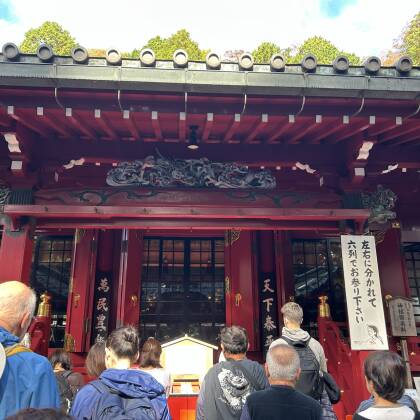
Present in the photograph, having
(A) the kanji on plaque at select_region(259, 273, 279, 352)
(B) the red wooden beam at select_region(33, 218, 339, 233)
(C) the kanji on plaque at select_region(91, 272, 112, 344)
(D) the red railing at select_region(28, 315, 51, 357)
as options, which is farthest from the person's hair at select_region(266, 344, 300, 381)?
(C) the kanji on plaque at select_region(91, 272, 112, 344)

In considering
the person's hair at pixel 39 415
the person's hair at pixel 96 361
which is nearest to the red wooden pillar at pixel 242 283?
the person's hair at pixel 96 361

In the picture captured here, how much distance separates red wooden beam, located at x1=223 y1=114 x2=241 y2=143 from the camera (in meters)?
4.51

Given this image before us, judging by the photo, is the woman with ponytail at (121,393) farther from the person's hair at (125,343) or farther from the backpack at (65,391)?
the backpack at (65,391)

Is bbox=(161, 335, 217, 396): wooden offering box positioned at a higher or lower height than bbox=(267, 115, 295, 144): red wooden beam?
lower

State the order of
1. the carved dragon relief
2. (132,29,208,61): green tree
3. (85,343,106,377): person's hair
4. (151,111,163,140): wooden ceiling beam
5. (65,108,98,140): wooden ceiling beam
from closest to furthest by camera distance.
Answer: (85,343,106,377): person's hair < (65,108,98,140): wooden ceiling beam < (151,111,163,140): wooden ceiling beam < the carved dragon relief < (132,29,208,61): green tree

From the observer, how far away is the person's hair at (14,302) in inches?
75.8

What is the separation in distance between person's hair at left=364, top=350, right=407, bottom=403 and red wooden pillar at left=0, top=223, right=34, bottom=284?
14.5 feet

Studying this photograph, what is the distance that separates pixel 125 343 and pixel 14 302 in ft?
2.21

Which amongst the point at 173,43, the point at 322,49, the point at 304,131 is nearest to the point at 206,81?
the point at 304,131

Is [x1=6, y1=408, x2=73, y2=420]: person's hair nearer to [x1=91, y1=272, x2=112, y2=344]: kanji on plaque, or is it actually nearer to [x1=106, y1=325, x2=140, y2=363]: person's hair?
[x1=106, y1=325, x2=140, y2=363]: person's hair

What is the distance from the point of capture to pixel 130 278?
743cm

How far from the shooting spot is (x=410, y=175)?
625 centimetres

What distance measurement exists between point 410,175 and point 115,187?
15.0 feet

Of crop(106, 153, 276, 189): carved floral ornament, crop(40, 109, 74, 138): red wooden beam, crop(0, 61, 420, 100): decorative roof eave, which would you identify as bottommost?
crop(106, 153, 276, 189): carved floral ornament
